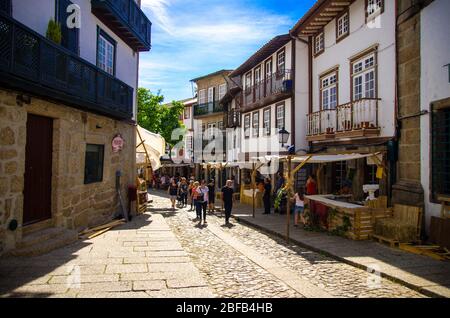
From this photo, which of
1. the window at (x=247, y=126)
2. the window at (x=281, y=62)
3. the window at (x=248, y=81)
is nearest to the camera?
the window at (x=281, y=62)

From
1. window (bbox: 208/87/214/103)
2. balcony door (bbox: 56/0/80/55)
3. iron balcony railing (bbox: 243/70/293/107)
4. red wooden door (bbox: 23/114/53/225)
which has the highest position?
window (bbox: 208/87/214/103)

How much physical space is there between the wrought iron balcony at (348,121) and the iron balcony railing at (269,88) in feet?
8.85

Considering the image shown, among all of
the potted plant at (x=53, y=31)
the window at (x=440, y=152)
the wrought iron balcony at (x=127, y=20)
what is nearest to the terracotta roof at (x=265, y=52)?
the wrought iron balcony at (x=127, y=20)

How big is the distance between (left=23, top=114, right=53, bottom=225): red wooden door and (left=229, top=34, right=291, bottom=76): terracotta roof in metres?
13.4

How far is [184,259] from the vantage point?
7.45 meters

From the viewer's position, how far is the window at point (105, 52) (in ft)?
40.7

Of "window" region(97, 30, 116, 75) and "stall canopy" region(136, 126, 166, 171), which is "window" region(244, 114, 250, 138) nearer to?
"stall canopy" region(136, 126, 166, 171)

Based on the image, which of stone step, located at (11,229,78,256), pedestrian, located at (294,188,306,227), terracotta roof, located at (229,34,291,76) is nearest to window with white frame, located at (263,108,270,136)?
terracotta roof, located at (229,34,291,76)

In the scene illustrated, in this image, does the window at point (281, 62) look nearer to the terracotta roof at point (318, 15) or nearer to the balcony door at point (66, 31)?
the terracotta roof at point (318, 15)

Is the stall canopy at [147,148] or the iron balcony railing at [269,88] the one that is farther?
the iron balcony railing at [269,88]

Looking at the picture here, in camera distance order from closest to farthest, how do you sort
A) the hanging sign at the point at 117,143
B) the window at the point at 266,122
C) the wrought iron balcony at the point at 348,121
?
the wrought iron balcony at the point at 348,121, the hanging sign at the point at 117,143, the window at the point at 266,122

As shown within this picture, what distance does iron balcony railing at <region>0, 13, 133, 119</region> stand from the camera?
262 inches

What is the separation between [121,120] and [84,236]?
5.35 metres

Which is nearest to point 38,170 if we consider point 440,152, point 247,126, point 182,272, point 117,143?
point 117,143
